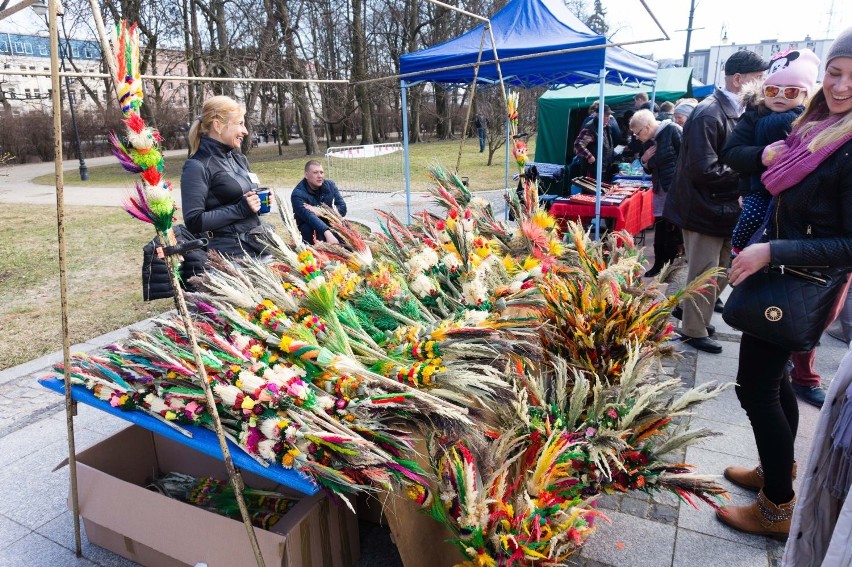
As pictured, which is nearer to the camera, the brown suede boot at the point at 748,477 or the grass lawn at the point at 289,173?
the brown suede boot at the point at 748,477

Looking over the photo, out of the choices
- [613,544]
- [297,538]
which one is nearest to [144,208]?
[297,538]

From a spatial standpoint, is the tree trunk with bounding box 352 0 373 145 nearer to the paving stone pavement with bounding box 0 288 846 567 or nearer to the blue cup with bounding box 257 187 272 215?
the blue cup with bounding box 257 187 272 215

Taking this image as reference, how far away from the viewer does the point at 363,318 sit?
211 centimetres

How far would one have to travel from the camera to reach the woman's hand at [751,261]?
5.79ft

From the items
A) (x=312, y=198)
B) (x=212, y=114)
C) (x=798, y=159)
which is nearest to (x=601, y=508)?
(x=798, y=159)

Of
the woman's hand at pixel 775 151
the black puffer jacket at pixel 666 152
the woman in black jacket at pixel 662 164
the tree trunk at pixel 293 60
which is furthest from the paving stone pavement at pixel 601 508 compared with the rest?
the tree trunk at pixel 293 60

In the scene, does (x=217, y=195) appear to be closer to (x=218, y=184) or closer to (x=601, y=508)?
(x=218, y=184)

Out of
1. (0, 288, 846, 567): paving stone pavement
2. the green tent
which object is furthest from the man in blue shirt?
the green tent

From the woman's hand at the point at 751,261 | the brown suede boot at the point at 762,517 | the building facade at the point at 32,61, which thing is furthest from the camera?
the building facade at the point at 32,61

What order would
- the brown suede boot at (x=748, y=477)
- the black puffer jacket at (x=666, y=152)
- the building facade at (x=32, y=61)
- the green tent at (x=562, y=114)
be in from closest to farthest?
the brown suede boot at (x=748, y=477) → the building facade at (x=32, y=61) → the black puffer jacket at (x=666, y=152) → the green tent at (x=562, y=114)

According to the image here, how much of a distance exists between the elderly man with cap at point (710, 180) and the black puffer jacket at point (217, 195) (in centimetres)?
269

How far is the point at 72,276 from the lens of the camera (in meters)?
6.73

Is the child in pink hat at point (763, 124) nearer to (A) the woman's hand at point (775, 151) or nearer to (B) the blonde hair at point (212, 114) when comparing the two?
(A) the woman's hand at point (775, 151)

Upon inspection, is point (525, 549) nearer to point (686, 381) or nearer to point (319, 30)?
point (686, 381)
